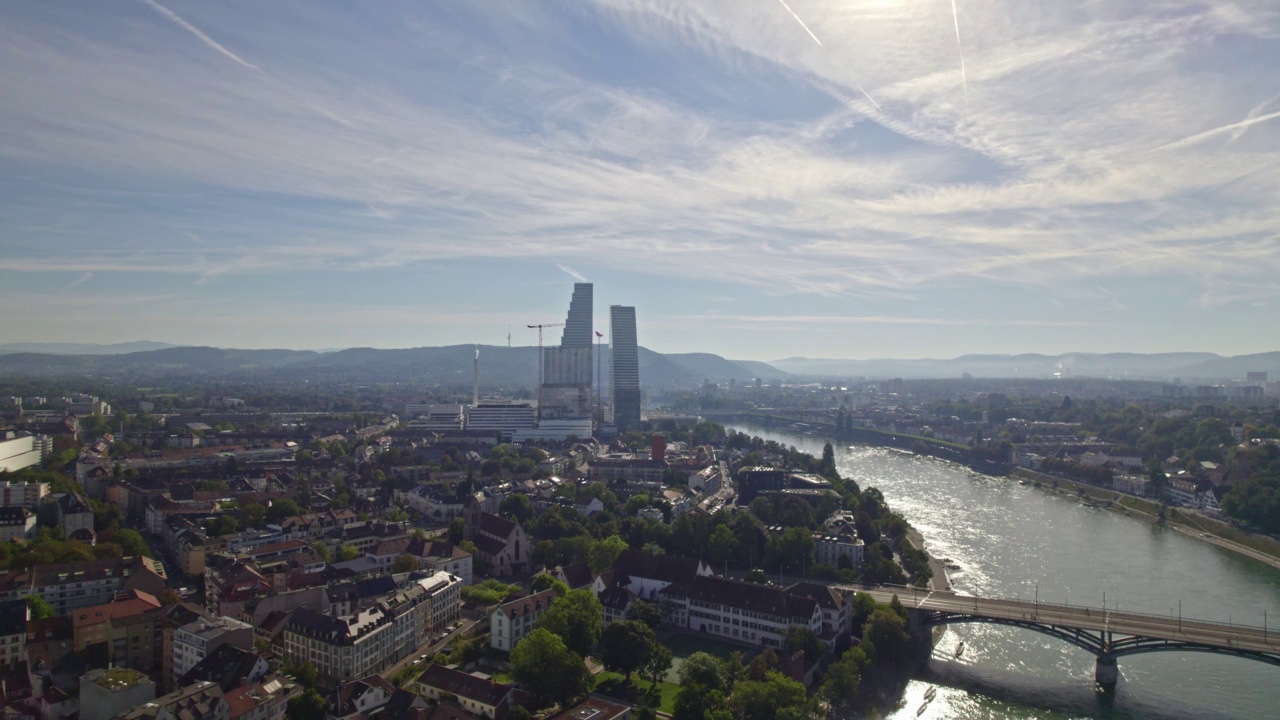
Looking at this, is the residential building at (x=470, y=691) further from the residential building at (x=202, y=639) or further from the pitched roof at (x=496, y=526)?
the pitched roof at (x=496, y=526)

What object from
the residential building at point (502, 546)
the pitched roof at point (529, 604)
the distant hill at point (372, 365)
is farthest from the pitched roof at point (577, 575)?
the distant hill at point (372, 365)

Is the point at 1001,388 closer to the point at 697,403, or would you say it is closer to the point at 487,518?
the point at 697,403

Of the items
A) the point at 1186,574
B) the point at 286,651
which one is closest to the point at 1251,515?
the point at 1186,574

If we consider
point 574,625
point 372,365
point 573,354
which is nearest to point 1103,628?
point 574,625

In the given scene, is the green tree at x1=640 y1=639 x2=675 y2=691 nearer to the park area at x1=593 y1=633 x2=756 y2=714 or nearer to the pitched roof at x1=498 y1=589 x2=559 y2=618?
the park area at x1=593 y1=633 x2=756 y2=714

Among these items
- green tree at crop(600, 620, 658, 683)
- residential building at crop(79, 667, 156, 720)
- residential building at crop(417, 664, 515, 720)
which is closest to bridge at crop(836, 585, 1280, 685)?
green tree at crop(600, 620, 658, 683)

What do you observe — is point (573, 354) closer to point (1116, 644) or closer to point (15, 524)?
point (15, 524)
